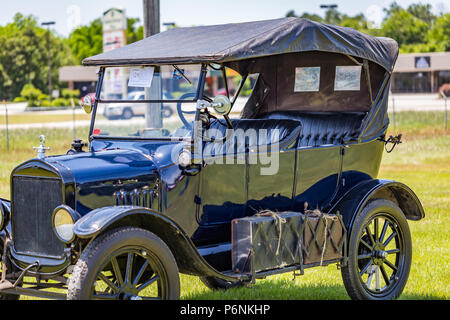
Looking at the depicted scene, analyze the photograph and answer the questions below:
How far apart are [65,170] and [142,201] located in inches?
23.1

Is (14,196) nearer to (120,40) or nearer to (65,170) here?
(65,170)

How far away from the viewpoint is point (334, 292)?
6.37 meters

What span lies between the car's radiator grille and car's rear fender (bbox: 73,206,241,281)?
424 millimetres

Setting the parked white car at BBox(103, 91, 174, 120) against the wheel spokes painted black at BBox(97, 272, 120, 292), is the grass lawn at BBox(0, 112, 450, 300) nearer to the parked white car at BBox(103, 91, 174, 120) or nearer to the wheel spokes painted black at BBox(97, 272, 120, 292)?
the parked white car at BBox(103, 91, 174, 120)

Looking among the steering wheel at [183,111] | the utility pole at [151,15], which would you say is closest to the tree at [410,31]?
the utility pole at [151,15]

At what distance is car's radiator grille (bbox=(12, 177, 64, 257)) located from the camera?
4.77 m

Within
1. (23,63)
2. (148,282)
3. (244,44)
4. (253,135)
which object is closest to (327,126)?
(253,135)

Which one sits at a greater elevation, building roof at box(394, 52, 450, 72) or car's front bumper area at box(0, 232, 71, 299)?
building roof at box(394, 52, 450, 72)

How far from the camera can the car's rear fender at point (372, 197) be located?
19.3ft

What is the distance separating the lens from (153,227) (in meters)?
4.80

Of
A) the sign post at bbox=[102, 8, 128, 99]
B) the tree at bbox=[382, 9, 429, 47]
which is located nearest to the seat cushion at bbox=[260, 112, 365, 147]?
the sign post at bbox=[102, 8, 128, 99]

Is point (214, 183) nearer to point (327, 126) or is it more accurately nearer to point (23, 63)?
point (327, 126)

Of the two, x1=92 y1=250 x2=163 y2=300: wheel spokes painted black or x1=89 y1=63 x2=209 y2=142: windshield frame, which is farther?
x1=89 y1=63 x2=209 y2=142: windshield frame

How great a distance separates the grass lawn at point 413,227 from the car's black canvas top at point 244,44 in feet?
6.63
